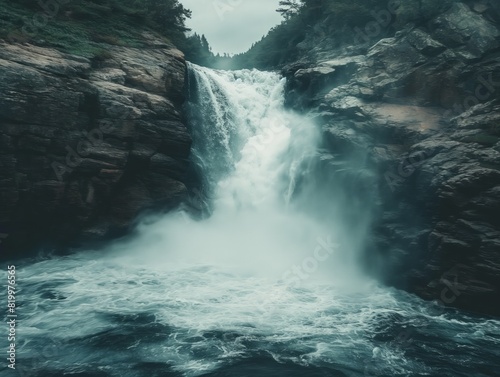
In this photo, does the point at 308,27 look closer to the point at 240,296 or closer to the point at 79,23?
the point at 79,23

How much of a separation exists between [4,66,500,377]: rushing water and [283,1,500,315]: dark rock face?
1.58 meters

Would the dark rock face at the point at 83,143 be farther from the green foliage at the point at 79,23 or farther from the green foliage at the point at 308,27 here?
the green foliage at the point at 308,27

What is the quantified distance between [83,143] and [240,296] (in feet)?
38.9

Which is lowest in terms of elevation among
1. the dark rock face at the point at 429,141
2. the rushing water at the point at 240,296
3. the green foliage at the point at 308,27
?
the rushing water at the point at 240,296

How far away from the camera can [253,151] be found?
97.3 ft

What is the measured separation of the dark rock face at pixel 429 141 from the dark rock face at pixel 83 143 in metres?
11.0

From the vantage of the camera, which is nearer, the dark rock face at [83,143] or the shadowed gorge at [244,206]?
the shadowed gorge at [244,206]

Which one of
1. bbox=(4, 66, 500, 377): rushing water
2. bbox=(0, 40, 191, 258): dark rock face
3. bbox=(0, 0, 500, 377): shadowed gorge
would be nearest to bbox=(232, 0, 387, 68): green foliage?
bbox=(0, 0, 500, 377): shadowed gorge

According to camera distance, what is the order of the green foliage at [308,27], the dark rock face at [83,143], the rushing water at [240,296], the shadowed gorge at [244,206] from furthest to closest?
the green foliage at [308,27] < the dark rock face at [83,143] < the shadowed gorge at [244,206] < the rushing water at [240,296]

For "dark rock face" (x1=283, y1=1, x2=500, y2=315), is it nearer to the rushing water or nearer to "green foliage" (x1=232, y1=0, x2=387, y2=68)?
the rushing water

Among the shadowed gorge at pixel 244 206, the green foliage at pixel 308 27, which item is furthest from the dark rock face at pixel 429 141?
the green foliage at pixel 308 27

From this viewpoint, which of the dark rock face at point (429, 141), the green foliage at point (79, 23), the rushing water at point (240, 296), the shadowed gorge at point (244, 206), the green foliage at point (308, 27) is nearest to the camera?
the rushing water at point (240, 296)

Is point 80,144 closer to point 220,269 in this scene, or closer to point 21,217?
point 21,217

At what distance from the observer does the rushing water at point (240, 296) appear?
11570 mm
